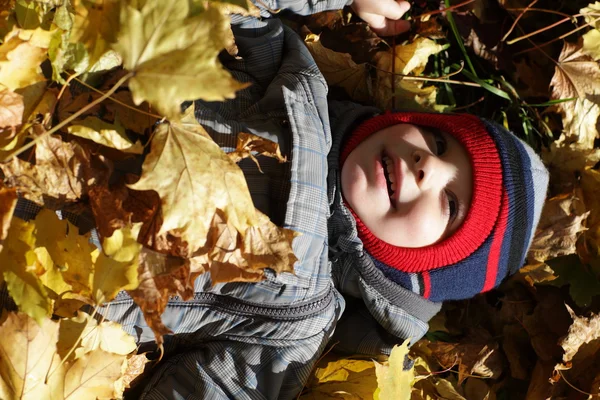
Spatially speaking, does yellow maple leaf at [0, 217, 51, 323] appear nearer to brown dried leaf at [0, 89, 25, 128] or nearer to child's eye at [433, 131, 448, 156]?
brown dried leaf at [0, 89, 25, 128]

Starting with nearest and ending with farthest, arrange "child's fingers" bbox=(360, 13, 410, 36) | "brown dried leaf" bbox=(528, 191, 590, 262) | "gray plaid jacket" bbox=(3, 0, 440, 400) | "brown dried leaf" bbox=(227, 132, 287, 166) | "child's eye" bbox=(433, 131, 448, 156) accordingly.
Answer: "brown dried leaf" bbox=(227, 132, 287, 166) < "gray plaid jacket" bbox=(3, 0, 440, 400) < "child's eye" bbox=(433, 131, 448, 156) < "brown dried leaf" bbox=(528, 191, 590, 262) < "child's fingers" bbox=(360, 13, 410, 36)

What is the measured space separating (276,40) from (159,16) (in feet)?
3.11

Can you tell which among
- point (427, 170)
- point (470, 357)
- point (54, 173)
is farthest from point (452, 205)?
point (54, 173)

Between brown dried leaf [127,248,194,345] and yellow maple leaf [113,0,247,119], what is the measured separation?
44cm

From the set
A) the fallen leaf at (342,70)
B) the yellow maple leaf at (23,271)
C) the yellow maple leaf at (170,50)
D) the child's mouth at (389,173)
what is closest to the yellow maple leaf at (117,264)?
the yellow maple leaf at (23,271)

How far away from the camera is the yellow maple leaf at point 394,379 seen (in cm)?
157

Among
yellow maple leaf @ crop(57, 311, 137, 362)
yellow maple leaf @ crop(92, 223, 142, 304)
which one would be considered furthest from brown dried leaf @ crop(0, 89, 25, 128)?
yellow maple leaf @ crop(57, 311, 137, 362)

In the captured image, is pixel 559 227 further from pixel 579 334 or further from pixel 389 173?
pixel 389 173

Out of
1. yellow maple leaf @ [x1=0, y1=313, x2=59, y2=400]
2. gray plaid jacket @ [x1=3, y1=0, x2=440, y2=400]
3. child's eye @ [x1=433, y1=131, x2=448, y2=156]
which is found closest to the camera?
yellow maple leaf @ [x1=0, y1=313, x2=59, y2=400]

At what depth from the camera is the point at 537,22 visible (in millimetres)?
2377

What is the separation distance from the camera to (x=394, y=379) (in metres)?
1.60

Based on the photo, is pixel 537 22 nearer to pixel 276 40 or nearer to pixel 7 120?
pixel 276 40

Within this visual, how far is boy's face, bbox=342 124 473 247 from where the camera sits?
1.74 metres

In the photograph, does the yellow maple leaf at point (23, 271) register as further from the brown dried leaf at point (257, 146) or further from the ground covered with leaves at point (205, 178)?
the brown dried leaf at point (257, 146)
